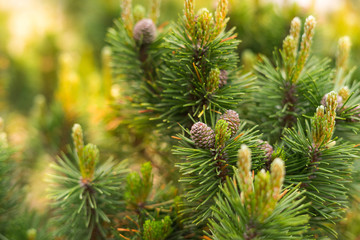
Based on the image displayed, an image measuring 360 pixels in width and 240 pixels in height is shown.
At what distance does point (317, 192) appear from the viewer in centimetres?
45

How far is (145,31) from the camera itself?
0.53 meters

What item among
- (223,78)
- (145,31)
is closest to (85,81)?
(145,31)

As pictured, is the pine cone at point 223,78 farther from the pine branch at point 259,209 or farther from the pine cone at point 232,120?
the pine branch at point 259,209

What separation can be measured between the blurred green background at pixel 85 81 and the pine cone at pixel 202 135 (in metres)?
0.18

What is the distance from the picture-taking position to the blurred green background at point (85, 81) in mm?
714

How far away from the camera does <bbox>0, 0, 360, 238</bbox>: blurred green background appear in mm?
714

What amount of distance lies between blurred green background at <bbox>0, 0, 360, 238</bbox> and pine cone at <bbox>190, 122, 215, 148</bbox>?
175 millimetres

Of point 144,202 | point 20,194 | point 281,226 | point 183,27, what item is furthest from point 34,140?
point 281,226

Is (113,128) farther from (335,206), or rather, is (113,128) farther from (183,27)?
(335,206)

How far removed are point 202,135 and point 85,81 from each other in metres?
0.74

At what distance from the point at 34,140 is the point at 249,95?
20.5 inches

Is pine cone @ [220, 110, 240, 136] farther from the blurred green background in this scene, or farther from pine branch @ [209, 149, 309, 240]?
the blurred green background

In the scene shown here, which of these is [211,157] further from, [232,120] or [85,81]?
[85,81]

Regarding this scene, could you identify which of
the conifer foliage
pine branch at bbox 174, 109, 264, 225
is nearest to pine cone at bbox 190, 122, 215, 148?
pine branch at bbox 174, 109, 264, 225
